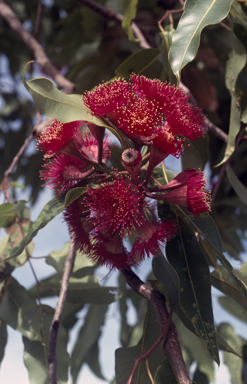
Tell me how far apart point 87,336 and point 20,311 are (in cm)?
41

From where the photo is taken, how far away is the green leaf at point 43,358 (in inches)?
38.3

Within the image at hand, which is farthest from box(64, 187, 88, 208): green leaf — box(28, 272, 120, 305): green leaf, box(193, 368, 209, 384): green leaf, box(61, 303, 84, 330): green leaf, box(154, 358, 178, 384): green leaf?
box(193, 368, 209, 384): green leaf

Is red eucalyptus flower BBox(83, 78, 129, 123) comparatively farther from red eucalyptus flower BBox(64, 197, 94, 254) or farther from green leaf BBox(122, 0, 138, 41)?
green leaf BBox(122, 0, 138, 41)

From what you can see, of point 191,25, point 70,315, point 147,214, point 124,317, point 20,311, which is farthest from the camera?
point 124,317

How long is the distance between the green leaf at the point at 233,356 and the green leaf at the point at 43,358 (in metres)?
0.58

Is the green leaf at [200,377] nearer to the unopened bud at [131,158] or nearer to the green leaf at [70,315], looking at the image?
the green leaf at [70,315]

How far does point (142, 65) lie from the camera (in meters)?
0.96

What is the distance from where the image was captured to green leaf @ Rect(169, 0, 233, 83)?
67cm

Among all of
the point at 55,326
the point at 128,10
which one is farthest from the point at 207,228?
the point at 128,10

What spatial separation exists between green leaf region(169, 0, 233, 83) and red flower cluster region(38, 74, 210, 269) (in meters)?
0.06

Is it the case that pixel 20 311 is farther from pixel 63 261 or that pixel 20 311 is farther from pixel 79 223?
pixel 79 223

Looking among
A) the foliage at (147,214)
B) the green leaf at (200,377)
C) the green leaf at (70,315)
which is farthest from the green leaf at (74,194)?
the green leaf at (200,377)

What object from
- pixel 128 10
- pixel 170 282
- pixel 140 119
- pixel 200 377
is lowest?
pixel 200 377

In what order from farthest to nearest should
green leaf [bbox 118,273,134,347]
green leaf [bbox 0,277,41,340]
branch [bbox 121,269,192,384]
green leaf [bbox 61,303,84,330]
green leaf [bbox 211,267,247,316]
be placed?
green leaf [bbox 118,273,134,347]
green leaf [bbox 61,303,84,330]
green leaf [bbox 0,277,41,340]
green leaf [bbox 211,267,247,316]
branch [bbox 121,269,192,384]
